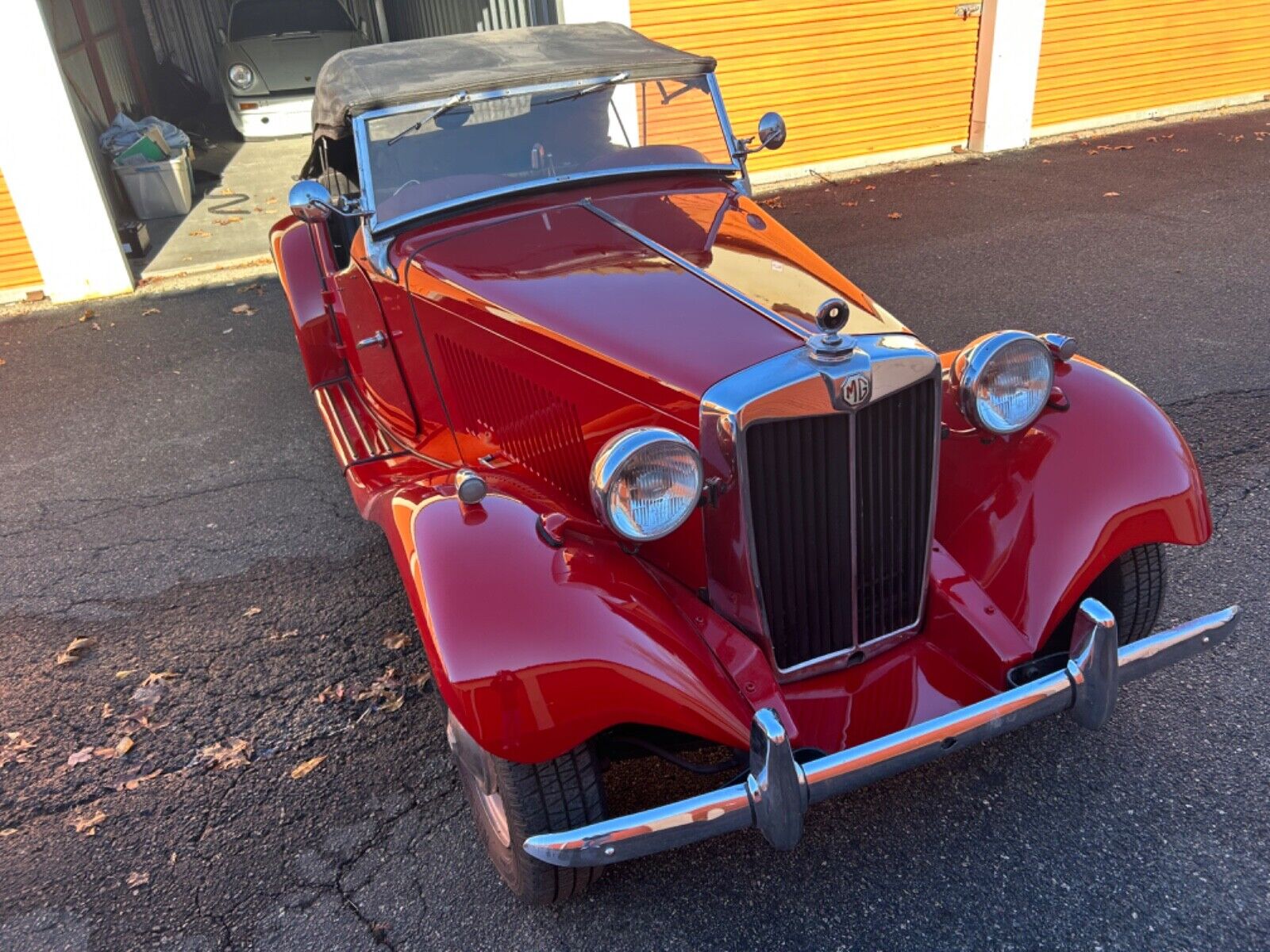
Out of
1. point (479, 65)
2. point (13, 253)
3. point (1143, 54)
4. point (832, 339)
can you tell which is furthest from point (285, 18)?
point (832, 339)

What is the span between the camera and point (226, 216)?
344 inches

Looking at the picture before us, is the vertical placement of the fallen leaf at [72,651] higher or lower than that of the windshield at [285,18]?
lower

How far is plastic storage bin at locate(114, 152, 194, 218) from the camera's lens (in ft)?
28.0

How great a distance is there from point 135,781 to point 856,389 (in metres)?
2.43

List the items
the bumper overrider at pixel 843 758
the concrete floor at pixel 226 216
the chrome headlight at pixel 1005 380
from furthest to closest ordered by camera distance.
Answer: the concrete floor at pixel 226 216, the chrome headlight at pixel 1005 380, the bumper overrider at pixel 843 758

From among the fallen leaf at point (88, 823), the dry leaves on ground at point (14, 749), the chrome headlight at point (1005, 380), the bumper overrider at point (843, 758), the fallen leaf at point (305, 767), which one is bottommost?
the fallen leaf at point (305, 767)

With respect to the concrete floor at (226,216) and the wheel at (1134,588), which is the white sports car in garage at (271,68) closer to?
the concrete floor at (226,216)

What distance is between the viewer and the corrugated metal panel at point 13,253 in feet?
23.1

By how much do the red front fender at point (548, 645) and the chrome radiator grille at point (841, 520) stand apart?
0.31m

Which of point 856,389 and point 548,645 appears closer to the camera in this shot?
point 548,645

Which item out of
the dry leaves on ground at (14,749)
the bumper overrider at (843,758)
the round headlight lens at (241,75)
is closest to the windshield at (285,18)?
the round headlight lens at (241,75)

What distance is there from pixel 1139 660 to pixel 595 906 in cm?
147

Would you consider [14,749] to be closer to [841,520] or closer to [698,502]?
[698,502]

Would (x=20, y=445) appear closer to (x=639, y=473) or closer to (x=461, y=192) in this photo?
(x=461, y=192)
